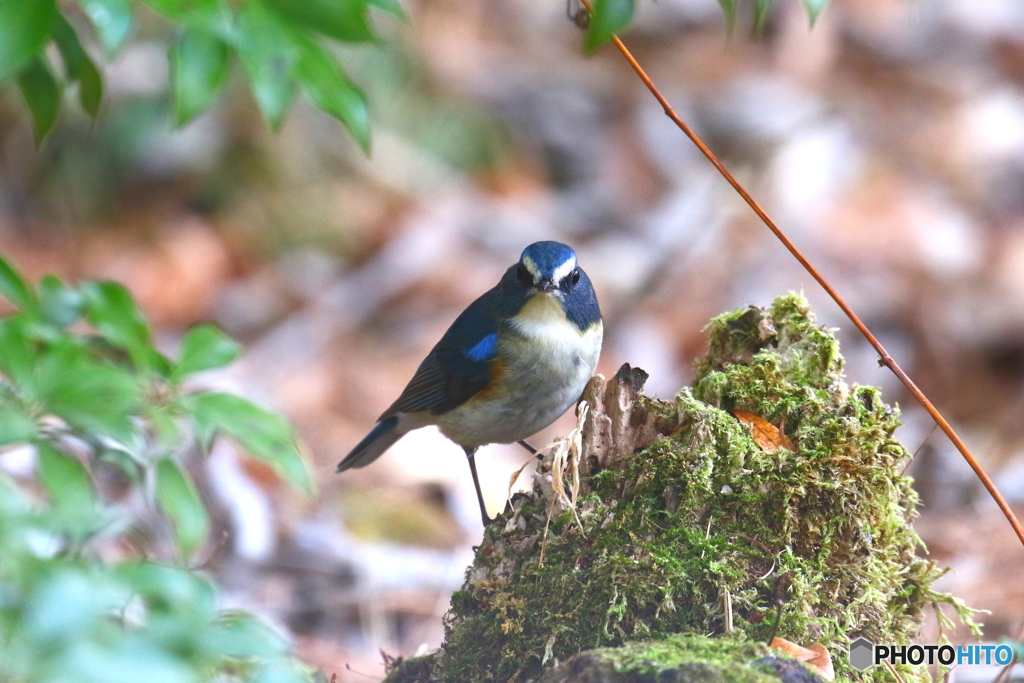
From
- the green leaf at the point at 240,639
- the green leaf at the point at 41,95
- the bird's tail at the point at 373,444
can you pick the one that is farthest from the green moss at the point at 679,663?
the bird's tail at the point at 373,444

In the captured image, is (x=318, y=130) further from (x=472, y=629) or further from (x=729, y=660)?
(x=729, y=660)

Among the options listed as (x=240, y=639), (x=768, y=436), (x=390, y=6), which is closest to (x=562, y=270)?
(x=768, y=436)

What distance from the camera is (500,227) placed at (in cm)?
954

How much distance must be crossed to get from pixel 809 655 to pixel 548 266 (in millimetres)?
2057

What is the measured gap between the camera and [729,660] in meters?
2.50

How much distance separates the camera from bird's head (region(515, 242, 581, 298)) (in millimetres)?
4340

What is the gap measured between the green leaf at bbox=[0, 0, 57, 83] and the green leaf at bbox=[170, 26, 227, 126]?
284 mm

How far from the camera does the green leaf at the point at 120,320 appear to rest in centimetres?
250

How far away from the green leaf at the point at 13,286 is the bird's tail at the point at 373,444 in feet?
9.64

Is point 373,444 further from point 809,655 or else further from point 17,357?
point 17,357

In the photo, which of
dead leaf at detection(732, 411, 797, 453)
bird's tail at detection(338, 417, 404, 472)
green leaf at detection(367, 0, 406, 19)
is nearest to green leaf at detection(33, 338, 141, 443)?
green leaf at detection(367, 0, 406, 19)

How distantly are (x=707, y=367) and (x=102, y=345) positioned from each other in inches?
84.3

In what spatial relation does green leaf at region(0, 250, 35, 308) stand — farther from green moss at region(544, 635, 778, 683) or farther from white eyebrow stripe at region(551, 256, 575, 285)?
white eyebrow stripe at region(551, 256, 575, 285)

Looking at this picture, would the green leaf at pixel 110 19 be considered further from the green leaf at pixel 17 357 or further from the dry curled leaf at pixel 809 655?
the dry curled leaf at pixel 809 655
